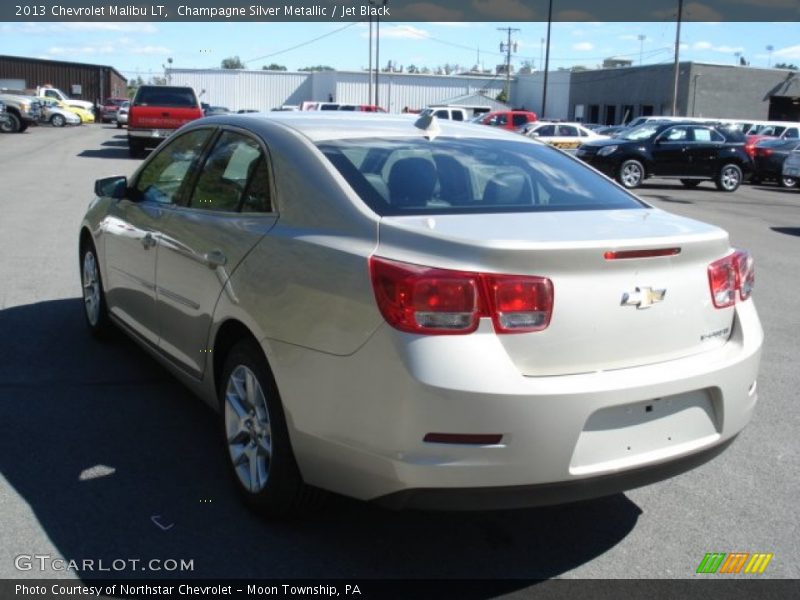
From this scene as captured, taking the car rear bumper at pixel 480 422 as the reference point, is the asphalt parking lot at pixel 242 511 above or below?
below

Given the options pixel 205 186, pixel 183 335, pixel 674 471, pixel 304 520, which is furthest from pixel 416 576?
pixel 205 186

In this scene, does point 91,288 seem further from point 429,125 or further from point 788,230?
point 788,230

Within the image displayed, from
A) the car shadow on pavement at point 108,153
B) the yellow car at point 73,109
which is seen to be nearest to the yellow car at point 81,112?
the yellow car at point 73,109

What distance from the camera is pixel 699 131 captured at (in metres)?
23.8

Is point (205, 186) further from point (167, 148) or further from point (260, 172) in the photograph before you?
point (167, 148)

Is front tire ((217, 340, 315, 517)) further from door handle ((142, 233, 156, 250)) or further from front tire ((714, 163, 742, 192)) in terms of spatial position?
front tire ((714, 163, 742, 192))

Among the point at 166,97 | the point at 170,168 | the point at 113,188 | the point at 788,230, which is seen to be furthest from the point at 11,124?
the point at 170,168

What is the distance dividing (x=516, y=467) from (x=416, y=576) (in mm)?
701

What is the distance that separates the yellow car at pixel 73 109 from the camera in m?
46.0

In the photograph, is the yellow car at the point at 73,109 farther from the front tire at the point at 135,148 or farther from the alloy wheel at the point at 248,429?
the alloy wheel at the point at 248,429

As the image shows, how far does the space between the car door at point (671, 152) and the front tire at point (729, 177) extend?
107cm

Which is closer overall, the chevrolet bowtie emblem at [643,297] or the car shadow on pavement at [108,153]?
the chevrolet bowtie emblem at [643,297]

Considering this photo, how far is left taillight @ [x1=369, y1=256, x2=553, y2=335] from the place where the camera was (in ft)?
9.56

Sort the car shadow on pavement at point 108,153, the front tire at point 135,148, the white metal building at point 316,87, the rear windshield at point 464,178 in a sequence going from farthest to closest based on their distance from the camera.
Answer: the white metal building at point 316,87 → the car shadow on pavement at point 108,153 → the front tire at point 135,148 → the rear windshield at point 464,178
